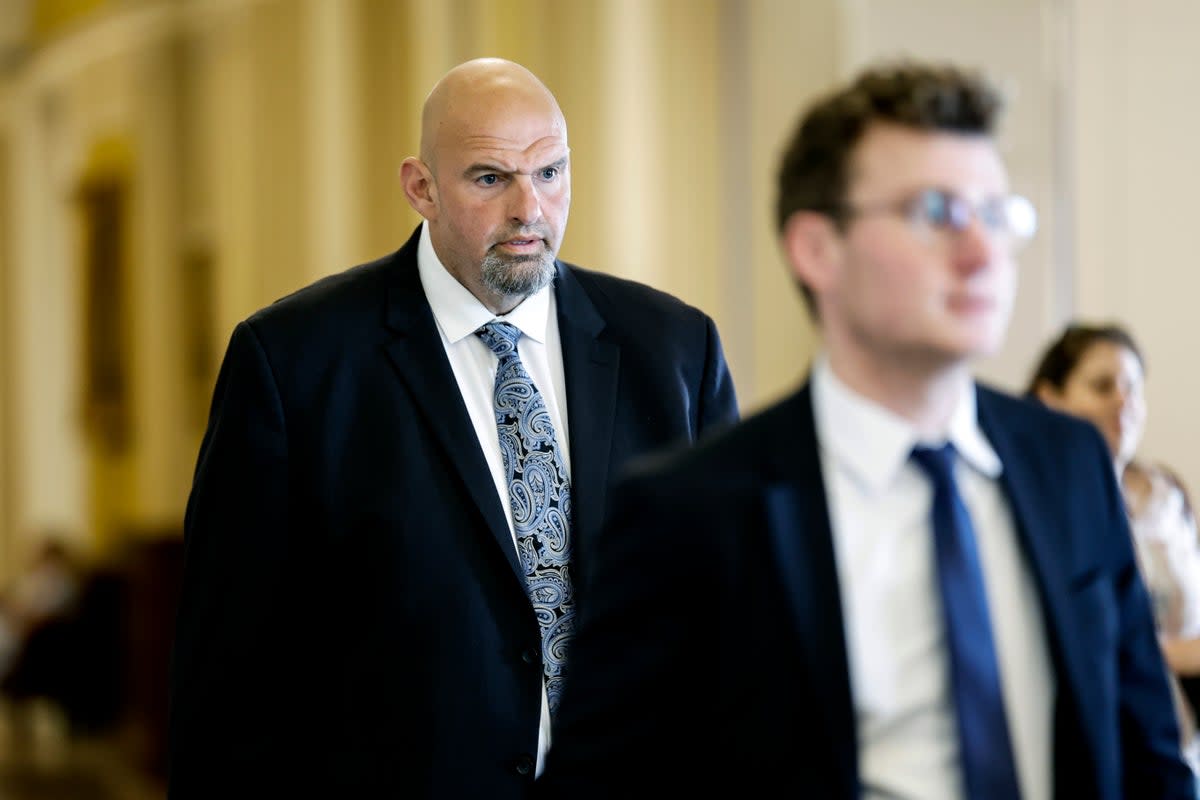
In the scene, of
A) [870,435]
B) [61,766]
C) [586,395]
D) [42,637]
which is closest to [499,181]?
[586,395]

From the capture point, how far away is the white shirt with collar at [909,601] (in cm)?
171

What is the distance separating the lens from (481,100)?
8.99 ft

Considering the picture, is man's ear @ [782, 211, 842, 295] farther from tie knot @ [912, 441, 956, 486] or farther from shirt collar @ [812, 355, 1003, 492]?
tie knot @ [912, 441, 956, 486]

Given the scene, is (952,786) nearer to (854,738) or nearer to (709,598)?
(854,738)

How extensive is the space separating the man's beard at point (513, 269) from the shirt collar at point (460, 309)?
69mm

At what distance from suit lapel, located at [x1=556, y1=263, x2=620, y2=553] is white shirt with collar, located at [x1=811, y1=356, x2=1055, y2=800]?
905mm

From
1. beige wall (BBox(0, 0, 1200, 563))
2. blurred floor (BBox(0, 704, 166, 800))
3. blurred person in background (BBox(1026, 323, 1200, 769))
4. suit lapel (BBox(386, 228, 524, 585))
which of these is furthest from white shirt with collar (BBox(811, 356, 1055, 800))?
blurred floor (BBox(0, 704, 166, 800))

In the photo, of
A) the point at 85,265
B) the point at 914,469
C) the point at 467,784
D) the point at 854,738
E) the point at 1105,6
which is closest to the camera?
the point at 854,738

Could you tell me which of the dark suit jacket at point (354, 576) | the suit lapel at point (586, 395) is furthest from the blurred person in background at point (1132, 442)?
the dark suit jacket at point (354, 576)

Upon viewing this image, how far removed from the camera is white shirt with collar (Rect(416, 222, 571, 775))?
108 inches

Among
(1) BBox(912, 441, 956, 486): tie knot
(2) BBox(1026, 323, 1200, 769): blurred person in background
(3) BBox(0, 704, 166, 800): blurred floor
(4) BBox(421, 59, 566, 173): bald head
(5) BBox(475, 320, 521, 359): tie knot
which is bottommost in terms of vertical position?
(3) BBox(0, 704, 166, 800): blurred floor

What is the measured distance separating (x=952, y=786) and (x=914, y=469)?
12.8 inches

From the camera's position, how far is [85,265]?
1464cm

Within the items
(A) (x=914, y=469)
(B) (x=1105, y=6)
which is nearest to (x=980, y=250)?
(A) (x=914, y=469)
